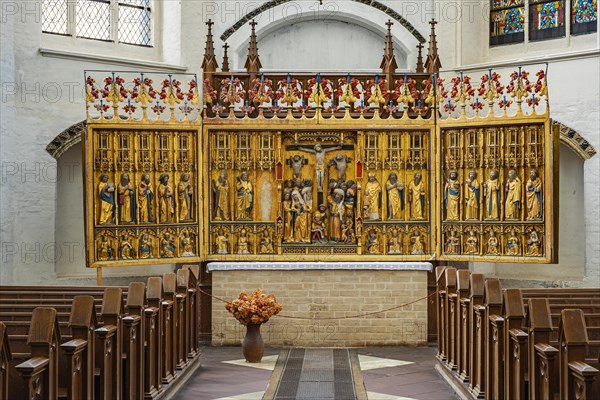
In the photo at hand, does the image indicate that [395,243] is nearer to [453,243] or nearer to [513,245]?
[453,243]

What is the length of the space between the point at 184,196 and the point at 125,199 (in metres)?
0.87

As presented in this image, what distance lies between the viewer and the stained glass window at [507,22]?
17.3m

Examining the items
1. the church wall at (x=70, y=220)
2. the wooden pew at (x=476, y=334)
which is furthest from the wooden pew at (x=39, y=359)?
the church wall at (x=70, y=220)

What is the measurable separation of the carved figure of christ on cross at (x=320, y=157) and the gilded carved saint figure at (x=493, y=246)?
8.34 ft

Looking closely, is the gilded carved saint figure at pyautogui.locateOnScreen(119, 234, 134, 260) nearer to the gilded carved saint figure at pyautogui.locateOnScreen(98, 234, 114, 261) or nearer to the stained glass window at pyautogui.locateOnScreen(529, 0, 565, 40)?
the gilded carved saint figure at pyautogui.locateOnScreen(98, 234, 114, 261)

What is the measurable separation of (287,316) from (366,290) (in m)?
1.21

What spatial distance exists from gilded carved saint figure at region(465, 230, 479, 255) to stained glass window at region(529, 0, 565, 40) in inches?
213

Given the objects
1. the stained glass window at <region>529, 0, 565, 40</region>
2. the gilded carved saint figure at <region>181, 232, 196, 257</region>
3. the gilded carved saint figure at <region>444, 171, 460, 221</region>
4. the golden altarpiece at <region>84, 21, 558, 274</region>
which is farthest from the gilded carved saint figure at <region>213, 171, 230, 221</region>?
the stained glass window at <region>529, 0, 565, 40</region>

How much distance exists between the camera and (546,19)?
17.0 metres

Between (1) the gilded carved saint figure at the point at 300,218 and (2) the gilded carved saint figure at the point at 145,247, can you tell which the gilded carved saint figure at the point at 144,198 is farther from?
(1) the gilded carved saint figure at the point at 300,218

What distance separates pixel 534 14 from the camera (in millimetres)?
17188

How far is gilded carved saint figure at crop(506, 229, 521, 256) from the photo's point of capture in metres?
12.8

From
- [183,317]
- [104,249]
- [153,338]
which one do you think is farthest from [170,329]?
[104,249]

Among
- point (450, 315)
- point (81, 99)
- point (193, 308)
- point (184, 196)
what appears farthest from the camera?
point (81, 99)
